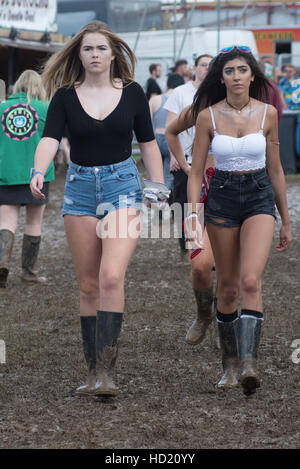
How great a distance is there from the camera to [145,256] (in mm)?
10438

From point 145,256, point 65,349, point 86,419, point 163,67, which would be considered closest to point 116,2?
point 163,67

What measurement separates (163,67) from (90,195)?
18078 mm

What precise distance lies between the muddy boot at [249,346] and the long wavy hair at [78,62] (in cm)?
146

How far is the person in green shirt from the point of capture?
28.3ft

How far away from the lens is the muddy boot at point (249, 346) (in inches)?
181

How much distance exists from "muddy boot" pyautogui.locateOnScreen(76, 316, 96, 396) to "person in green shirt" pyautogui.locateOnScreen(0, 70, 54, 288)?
375 cm

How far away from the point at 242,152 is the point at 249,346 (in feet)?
3.36

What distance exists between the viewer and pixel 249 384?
4.64 m

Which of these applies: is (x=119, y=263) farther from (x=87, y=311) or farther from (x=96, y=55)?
(x=96, y=55)

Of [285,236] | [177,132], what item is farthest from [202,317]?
[177,132]

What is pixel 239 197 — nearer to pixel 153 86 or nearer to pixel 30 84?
pixel 30 84

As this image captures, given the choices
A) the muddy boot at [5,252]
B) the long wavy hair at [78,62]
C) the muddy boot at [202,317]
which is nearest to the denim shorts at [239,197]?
the long wavy hair at [78,62]

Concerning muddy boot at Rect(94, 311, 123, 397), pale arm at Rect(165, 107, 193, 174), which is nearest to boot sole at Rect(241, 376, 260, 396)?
muddy boot at Rect(94, 311, 123, 397)

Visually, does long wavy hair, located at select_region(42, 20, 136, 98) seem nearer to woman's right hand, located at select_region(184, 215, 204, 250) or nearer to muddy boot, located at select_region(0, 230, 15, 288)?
woman's right hand, located at select_region(184, 215, 204, 250)
